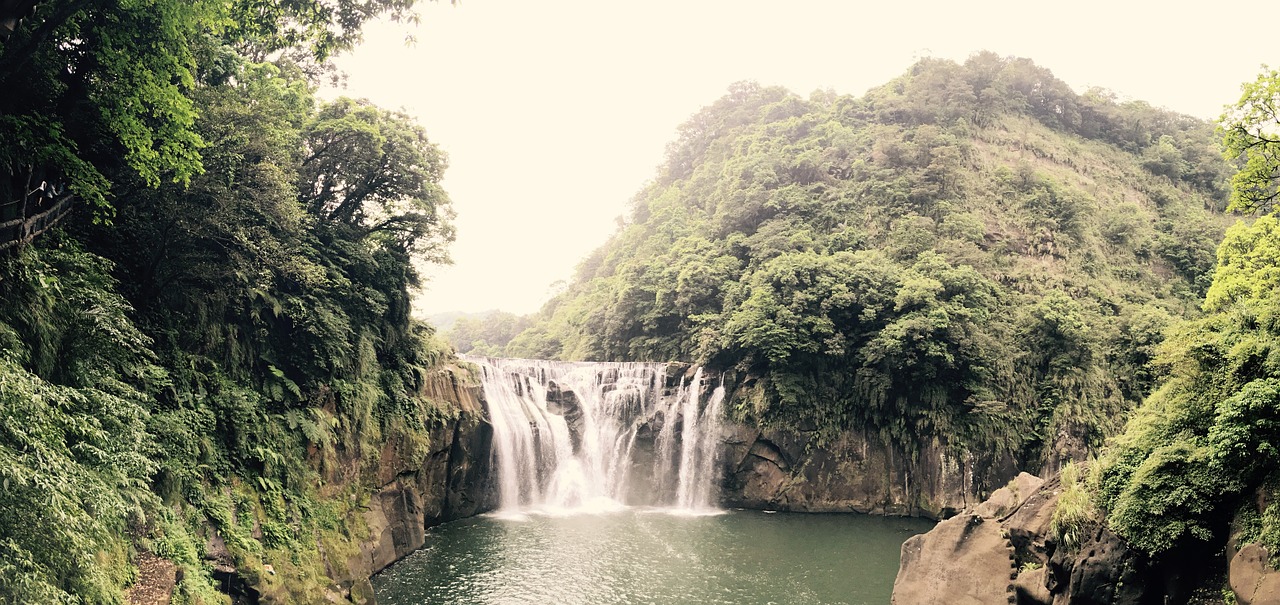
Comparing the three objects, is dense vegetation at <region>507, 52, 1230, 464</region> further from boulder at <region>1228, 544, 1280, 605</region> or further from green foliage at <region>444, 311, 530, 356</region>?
boulder at <region>1228, 544, 1280, 605</region>

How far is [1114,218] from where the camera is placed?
37.6m

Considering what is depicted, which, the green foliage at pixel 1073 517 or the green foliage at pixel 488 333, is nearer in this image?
the green foliage at pixel 1073 517

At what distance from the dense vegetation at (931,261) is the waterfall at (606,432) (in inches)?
92.3

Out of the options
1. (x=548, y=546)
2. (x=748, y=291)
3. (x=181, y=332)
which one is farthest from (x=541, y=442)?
(x=181, y=332)

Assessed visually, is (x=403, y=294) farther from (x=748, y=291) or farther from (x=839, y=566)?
(x=748, y=291)

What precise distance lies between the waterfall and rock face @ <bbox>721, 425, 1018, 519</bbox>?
1333mm

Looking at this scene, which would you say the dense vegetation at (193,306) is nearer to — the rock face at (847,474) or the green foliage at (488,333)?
the rock face at (847,474)

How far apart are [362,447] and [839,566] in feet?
43.9

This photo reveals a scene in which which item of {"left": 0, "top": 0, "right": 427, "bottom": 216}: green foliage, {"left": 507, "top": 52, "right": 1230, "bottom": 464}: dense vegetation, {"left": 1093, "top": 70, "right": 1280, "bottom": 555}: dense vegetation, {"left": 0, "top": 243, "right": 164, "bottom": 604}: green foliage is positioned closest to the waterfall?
{"left": 507, "top": 52, "right": 1230, "bottom": 464}: dense vegetation

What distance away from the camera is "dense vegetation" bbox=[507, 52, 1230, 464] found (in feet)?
91.7

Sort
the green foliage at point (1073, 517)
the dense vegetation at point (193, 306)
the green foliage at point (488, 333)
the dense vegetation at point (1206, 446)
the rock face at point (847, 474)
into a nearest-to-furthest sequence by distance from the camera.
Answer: the dense vegetation at point (193, 306) → the dense vegetation at point (1206, 446) → the green foliage at point (1073, 517) → the rock face at point (847, 474) → the green foliage at point (488, 333)

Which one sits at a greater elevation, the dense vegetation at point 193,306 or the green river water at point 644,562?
the dense vegetation at point 193,306

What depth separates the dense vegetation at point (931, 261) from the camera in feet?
91.7

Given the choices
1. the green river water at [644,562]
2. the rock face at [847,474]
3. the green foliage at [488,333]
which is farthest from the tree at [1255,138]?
the green foliage at [488,333]
